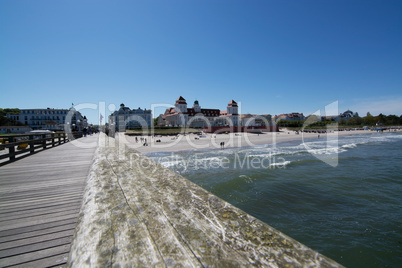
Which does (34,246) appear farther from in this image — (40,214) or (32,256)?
(40,214)

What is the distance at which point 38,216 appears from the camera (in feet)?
8.75

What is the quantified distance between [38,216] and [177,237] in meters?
2.74

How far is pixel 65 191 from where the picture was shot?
3738 millimetres

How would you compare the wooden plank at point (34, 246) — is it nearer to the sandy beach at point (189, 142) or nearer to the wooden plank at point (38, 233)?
the wooden plank at point (38, 233)

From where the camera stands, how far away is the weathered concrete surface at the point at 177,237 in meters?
1.04

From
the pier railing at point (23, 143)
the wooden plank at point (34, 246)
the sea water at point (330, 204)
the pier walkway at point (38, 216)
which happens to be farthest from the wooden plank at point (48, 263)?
the sea water at point (330, 204)

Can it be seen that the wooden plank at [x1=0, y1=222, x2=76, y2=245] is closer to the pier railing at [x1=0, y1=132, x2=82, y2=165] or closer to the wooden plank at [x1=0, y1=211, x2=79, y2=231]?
the wooden plank at [x1=0, y1=211, x2=79, y2=231]

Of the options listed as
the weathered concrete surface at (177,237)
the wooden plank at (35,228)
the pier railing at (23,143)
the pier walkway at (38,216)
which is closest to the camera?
the weathered concrete surface at (177,237)

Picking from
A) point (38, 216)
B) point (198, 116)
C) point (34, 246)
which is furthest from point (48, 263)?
point (198, 116)

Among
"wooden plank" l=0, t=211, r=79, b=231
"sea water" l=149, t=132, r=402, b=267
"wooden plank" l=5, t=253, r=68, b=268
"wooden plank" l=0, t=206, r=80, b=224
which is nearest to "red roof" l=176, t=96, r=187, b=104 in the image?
"sea water" l=149, t=132, r=402, b=267

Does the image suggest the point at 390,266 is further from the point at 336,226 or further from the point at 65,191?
the point at 65,191

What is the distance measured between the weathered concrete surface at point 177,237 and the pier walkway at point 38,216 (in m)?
0.59

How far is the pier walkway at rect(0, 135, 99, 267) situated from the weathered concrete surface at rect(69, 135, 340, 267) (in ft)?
1.93

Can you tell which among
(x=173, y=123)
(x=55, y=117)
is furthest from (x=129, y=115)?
(x=55, y=117)
